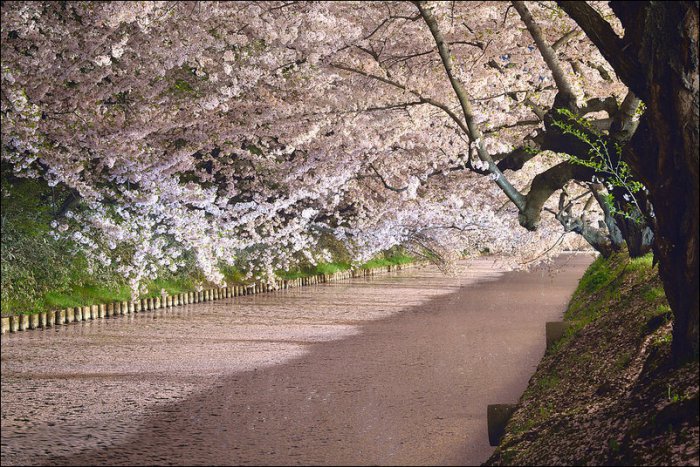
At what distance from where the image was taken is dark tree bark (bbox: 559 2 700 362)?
222 inches

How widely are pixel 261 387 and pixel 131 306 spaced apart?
10.2 metres

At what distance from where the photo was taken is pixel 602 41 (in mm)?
6430

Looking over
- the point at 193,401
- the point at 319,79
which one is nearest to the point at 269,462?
the point at 193,401

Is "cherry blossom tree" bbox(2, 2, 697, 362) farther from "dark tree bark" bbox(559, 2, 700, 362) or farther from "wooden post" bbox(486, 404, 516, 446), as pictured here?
"wooden post" bbox(486, 404, 516, 446)

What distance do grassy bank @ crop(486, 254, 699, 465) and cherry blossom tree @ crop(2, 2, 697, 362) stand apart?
1.80 metres

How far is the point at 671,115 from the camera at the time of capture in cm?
584

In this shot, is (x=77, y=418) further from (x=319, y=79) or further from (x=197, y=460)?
(x=319, y=79)

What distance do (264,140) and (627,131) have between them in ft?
32.1

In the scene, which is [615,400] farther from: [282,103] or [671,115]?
[282,103]

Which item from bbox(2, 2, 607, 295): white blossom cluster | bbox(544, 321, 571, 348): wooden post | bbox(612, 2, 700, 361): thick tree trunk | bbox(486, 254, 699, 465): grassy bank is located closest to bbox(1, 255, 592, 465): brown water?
bbox(544, 321, 571, 348): wooden post

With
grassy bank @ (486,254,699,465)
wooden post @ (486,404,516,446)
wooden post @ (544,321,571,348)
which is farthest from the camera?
wooden post @ (544,321,571,348)

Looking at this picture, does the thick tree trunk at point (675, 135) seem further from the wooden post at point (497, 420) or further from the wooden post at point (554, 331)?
the wooden post at point (554, 331)

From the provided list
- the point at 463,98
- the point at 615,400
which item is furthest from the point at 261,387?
the point at 615,400

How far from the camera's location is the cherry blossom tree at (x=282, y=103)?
1170cm
